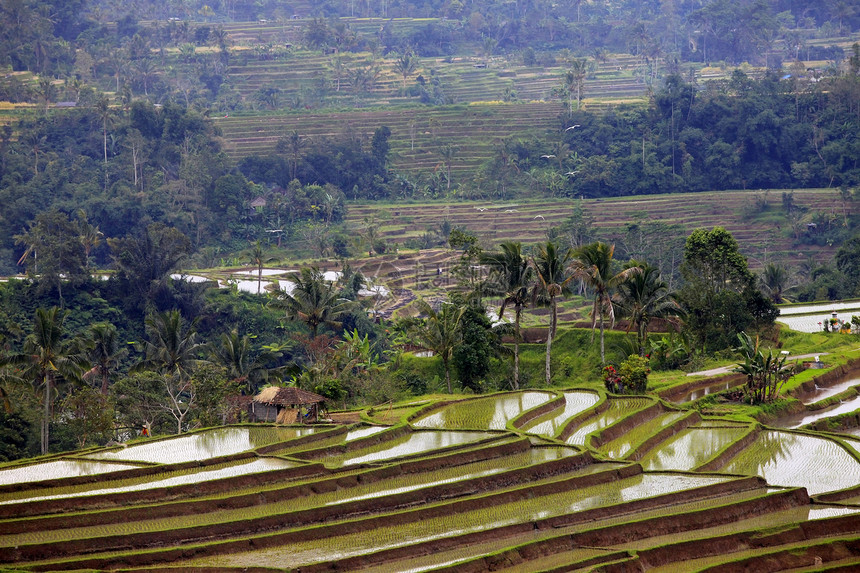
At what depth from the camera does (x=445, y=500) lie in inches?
800

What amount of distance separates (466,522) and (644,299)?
16.4 m

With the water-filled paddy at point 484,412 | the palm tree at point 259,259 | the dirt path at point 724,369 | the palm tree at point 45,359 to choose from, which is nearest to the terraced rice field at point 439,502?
the water-filled paddy at point 484,412

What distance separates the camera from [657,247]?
57469 mm

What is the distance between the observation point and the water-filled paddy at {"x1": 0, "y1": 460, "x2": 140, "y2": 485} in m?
20.6

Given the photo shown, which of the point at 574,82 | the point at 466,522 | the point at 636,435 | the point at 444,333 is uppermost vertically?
the point at 574,82

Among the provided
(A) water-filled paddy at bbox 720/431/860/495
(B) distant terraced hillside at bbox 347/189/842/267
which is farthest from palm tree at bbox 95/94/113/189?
(A) water-filled paddy at bbox 720/431/860/495

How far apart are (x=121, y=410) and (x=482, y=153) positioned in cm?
4681

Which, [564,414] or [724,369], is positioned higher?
[564,414]

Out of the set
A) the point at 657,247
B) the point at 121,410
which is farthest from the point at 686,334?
the point at 657,247

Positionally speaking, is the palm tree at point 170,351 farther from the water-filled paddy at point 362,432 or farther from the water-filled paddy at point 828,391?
the water-filled paddy at point 828,391

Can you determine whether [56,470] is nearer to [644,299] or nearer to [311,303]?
[311,303]

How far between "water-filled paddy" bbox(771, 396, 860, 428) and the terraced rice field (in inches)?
107

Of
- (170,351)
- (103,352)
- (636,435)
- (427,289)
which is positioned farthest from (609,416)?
(427,289)

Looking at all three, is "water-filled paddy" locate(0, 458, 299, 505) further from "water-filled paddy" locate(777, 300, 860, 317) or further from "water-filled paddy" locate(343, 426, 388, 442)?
"water-filled paddy" locate(777, 300, 860, 317)
